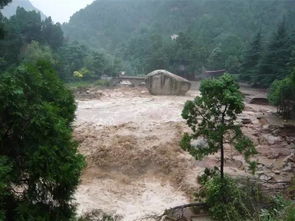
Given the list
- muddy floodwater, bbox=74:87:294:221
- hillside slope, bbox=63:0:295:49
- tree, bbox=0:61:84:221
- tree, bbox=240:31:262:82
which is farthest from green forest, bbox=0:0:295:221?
muddy floodwater, bbox=74:87:294:221

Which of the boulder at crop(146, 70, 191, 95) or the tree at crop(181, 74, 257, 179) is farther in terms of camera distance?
the boulder at crop(146, 70, 191, 95)

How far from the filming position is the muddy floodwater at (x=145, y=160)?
46.5ft

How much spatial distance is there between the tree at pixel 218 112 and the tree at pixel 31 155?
16.6 ft

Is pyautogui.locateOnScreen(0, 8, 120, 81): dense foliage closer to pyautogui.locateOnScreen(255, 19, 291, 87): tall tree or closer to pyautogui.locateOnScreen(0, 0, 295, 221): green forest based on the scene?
pyautogui.locateOnScreen(0, 0, 295, 221): green forest

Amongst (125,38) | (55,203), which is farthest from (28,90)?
(125,38)

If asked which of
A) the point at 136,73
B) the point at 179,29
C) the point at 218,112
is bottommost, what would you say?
the point at 218,112

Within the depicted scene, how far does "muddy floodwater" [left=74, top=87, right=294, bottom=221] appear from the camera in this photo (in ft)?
46.5

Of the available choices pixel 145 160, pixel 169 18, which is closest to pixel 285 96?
pixel 145 160

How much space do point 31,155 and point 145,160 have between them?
39.6 feet

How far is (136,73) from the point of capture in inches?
2031

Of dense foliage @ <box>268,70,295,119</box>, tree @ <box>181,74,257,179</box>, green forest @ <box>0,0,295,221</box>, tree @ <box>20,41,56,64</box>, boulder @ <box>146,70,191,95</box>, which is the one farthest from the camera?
tree @ <box>20,41,56,64</box>

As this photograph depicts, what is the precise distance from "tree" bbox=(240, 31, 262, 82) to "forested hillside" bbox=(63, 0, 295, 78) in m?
3.69

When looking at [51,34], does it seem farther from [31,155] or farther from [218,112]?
[31,155]

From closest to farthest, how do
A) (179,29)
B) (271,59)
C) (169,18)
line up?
(271,59), (179,29), (169,18)
